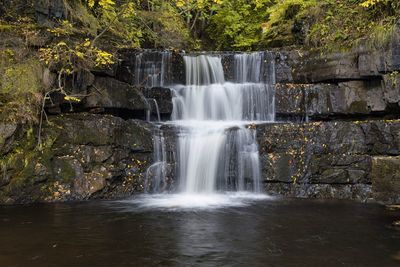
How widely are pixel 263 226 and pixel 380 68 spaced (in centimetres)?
574

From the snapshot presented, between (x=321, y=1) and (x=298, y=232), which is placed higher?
(x=321, y=1)

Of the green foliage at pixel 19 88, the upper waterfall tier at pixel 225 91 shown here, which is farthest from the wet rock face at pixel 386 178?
the green foliage at pixel 19 88

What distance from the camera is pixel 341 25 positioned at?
11.3 m

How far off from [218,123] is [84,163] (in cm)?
384

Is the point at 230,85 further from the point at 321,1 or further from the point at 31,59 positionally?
the point at 31,59

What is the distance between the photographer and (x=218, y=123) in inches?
438

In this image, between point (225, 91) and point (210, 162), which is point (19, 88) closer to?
point (210, 162)

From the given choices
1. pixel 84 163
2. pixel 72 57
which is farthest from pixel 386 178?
pixel 72 57

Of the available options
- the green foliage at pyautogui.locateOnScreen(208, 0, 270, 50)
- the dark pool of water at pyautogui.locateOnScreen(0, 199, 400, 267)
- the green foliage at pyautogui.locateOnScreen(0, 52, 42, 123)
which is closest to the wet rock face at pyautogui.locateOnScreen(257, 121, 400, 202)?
the dark pool of water at pyautogui.locateOnScreen(0, 199, 400, 267)

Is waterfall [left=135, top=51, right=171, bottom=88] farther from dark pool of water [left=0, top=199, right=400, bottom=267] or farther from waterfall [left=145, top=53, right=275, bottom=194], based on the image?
dark pool of water [left=0, top=199, right=400, bottom=267]

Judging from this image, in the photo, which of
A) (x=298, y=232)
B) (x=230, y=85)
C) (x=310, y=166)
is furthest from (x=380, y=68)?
(x=298, y=232)

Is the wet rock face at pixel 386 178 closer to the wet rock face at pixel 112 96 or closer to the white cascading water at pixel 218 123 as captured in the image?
the white cascading water at pixel 218 123

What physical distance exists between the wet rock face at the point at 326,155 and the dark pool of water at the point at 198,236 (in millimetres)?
1158

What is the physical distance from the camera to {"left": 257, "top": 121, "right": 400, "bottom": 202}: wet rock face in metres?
9.09
